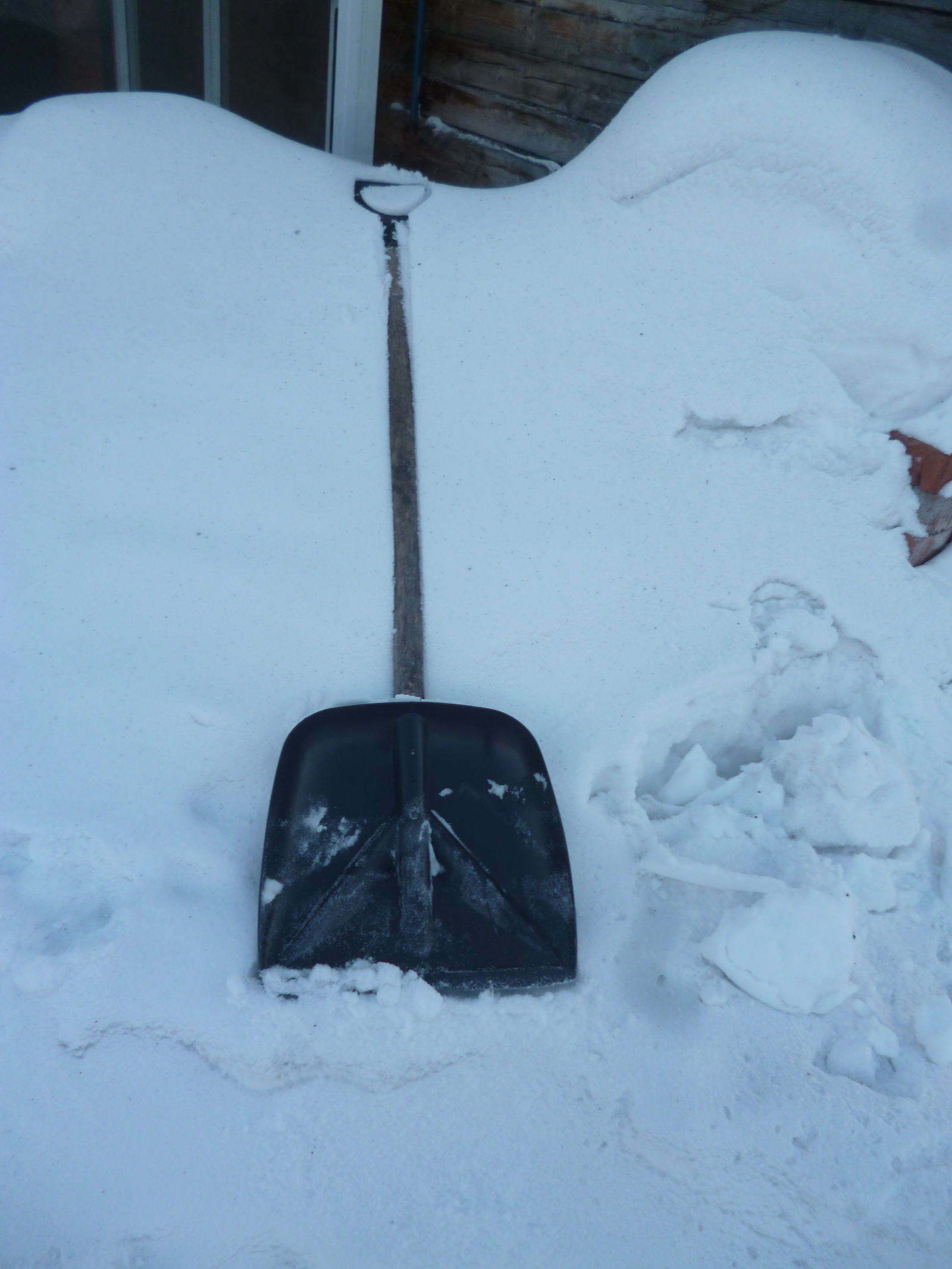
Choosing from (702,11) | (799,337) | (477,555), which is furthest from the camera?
(702,11)

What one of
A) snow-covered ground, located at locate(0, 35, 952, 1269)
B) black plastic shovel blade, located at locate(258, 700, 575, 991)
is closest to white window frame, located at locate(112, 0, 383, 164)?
snow-covered ground, located at locate(0, 35, 952, 1269)

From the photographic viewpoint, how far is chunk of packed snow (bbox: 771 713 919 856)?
4.77 ft

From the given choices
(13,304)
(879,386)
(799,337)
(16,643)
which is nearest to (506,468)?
(799,337)

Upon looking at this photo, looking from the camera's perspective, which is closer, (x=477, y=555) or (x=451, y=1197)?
(x=451, y=1197)

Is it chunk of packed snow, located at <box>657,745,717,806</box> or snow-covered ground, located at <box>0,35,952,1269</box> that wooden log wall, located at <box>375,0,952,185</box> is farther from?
chunk of packed snow, located at <box>657,745,717,806</box>

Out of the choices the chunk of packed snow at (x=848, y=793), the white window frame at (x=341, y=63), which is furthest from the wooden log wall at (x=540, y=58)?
the chunk of packed snow at (x=848, y=793)

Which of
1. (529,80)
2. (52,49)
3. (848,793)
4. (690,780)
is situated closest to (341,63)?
(529,80)

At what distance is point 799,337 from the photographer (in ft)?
6.14

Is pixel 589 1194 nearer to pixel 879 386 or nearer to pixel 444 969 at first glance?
pixel 444 969

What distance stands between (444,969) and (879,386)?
5.35ft

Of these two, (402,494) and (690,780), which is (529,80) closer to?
(402,494)

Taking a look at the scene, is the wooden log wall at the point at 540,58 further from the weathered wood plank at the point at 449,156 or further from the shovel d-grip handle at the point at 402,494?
the shovel d-grip handle at the point at 402,494

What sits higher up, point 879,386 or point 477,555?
point 879,386

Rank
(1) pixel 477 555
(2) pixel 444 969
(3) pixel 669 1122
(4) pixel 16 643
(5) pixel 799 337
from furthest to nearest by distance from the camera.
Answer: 1. (5) pixel 799 337
2. (1) pixel 477 555
3. (4) pixel 16 643
4. (2) pixel 444 969
5. (3) pixel 669 1122
